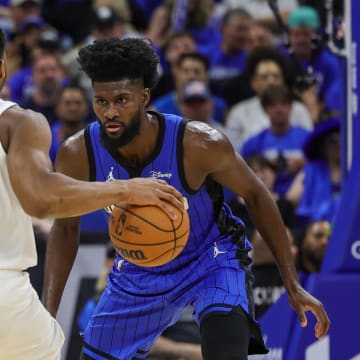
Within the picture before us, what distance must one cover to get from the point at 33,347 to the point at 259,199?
1.56 metres

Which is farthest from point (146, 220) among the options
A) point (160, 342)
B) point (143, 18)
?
point (143, 18)

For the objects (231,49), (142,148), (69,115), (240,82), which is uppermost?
(142,148)

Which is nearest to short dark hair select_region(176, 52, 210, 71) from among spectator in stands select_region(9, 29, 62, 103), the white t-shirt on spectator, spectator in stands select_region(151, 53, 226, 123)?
spectator in stands select_region(151, 53, 226, 123)

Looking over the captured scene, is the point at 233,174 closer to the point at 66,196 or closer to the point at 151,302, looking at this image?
the point at 151,302

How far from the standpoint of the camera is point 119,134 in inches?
189

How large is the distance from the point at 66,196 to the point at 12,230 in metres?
0.26

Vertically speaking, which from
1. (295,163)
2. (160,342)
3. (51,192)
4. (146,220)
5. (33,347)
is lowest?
(160,342)

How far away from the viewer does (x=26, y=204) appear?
3.87 metres

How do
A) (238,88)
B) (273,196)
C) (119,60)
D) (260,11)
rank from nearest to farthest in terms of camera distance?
(119,60), (273,196), (238,88), (260,11)

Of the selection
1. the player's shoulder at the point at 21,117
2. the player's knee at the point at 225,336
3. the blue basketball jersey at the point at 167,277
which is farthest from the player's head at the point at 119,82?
the player's knee at the point at 225,336

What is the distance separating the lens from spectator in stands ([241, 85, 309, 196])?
30.7 ft

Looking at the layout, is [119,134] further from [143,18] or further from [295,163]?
[143,18]

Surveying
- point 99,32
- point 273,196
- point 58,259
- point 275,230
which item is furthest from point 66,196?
point 99,32

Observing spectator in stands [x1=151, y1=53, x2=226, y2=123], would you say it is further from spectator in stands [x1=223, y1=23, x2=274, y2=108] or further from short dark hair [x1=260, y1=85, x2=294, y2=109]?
short dark hair [x1=260, y1=85, x2=294, y2=109]
